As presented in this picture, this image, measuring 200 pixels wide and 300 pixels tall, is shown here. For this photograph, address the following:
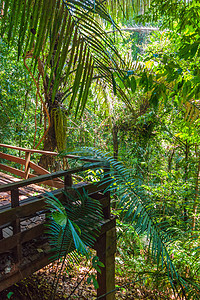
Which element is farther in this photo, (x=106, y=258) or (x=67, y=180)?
(x=106, y=258)

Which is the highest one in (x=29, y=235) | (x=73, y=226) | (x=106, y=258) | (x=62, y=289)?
(x=73, y=226)

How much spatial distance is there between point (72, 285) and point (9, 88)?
5.74 metres

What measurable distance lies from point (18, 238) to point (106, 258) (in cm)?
139

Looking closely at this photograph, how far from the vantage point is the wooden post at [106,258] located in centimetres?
294

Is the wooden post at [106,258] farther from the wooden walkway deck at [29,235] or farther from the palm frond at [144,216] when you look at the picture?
the palm frond at [144,216]

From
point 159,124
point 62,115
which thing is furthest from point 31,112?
point 159,124

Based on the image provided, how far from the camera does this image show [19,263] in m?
2.07

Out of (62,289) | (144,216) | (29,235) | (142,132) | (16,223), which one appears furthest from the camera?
(142,132)

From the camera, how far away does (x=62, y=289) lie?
141 inches

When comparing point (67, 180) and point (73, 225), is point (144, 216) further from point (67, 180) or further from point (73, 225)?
point (67, 180)

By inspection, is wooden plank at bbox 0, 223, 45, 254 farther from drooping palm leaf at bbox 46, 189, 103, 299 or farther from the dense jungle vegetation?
the dense jungle vegetation

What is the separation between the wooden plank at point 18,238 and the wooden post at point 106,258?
3.38ft

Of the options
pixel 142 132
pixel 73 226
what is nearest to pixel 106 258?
pixel 73 226

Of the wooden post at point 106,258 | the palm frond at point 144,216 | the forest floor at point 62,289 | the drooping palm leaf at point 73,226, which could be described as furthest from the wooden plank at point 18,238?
the forest floor at point 62,289
